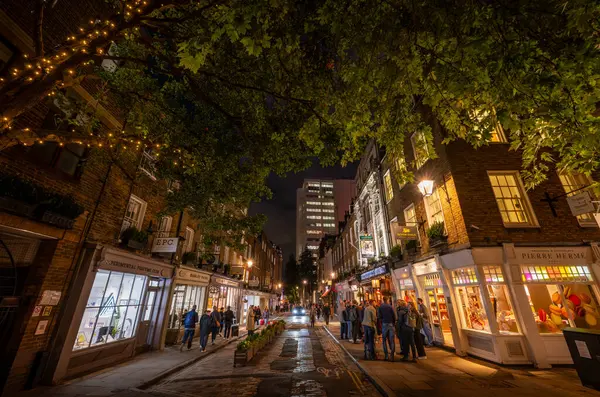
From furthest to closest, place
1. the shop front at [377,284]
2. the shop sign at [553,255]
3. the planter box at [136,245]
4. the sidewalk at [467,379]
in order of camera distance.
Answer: the shop front at [377,284]
the planter box at [136,245]
the shop sign at [553,255]
the sidewalk at [467,379]

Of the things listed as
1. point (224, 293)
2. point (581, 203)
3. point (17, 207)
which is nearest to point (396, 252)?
point (581, 203)

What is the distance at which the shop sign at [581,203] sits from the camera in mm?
7645

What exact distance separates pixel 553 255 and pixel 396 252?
6.48m

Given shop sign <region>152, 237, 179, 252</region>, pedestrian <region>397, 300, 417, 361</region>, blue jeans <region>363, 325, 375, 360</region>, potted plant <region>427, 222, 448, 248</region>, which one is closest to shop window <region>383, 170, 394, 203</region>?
potted plant <region>427, 222, 448, 248</region>

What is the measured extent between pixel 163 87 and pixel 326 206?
9025cm

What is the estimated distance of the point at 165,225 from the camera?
13.1 meters

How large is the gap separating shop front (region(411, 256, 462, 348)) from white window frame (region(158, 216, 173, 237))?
481 inches

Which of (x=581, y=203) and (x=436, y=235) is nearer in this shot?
(x=581, y=203)

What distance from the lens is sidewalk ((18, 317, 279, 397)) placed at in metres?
6.31

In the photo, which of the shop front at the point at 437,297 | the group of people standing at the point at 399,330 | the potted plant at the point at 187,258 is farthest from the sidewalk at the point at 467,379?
the potted plant at the point at 187,258

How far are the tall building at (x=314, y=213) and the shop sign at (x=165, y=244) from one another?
79951 mm

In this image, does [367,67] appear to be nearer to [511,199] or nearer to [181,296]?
[511,199]

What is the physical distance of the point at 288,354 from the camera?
10969 mm

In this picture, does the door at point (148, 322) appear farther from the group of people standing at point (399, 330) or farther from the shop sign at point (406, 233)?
the shop sign at point (406, 233)
